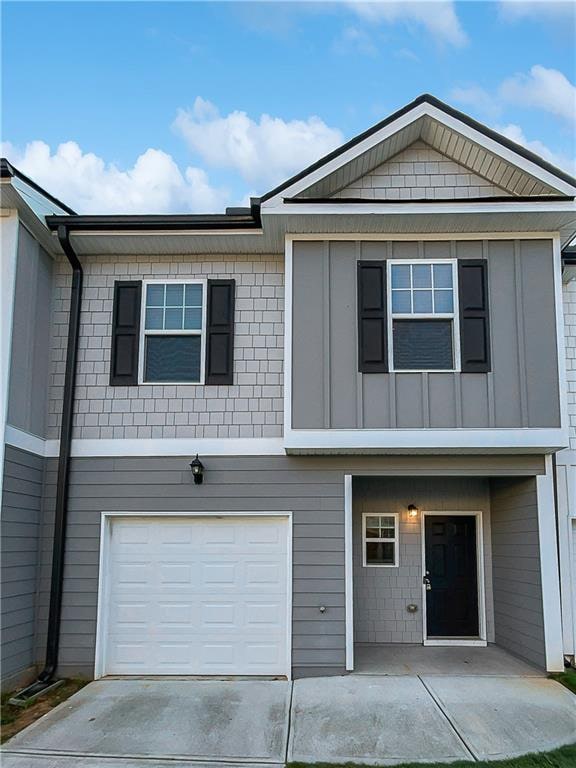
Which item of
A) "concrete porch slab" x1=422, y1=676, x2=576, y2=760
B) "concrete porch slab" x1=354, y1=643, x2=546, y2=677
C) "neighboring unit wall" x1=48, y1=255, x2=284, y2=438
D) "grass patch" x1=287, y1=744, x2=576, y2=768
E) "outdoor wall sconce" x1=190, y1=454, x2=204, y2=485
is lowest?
"grass patch" x1=287, y1=744, x2=576, y2=768

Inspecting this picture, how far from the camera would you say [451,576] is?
331 inches

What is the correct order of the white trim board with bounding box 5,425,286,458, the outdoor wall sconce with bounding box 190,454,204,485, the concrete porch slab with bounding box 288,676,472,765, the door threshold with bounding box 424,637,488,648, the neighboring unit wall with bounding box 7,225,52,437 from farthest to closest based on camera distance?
the door threshold with bounding box 424,637,488,648
the white trim board with bounding box 5,425,286,458
the outdoor wall sconce with bounding box 190,454,204,485
the neighboring unit wall with bounding box 7,225,52,437
the concrete porch slab with bounding box 288,676,472,765

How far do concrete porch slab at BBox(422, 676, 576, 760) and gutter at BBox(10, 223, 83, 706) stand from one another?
411 cm

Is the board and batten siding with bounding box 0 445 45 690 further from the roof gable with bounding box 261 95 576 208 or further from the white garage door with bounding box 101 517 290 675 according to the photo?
the roof gable with bounding box 261 95 576 208

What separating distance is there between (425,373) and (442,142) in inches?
111

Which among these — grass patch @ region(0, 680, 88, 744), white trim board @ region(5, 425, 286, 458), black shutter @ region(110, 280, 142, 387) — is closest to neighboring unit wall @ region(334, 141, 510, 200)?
black shutter @ region(110, 280, 142, 387)

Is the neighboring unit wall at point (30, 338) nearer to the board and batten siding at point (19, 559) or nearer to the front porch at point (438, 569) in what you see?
the board and batten siding at point (19, 559)

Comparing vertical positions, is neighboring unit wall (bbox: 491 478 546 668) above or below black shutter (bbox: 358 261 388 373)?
below

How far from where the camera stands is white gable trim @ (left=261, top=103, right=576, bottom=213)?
269 inches

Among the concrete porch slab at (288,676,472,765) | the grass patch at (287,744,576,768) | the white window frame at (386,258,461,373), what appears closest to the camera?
the grass patch at (287,744,576,768)

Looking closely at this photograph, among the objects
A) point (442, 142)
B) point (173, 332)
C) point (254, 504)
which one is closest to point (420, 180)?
point (442, 142)

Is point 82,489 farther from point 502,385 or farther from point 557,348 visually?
point 557,348

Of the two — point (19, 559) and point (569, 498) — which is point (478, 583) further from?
point (19, 559)

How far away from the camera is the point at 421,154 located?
734cm
